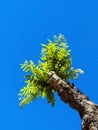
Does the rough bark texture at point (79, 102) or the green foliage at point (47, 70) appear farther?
the green foliage at point (47, 70)

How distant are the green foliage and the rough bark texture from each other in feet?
4.80

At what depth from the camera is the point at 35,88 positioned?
16047mm

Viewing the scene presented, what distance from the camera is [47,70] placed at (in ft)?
53.0

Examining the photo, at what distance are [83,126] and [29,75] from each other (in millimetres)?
5162

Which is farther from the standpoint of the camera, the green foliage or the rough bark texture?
the green foliage

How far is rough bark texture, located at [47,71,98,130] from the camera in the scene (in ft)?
38.1

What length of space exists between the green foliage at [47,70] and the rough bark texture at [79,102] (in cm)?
146

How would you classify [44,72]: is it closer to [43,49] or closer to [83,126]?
[43,49]

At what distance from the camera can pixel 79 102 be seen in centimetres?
1264

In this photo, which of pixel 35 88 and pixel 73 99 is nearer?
pixel 73 99

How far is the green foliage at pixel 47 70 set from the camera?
15.9 m

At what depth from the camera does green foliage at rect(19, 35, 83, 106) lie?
15.9 meters

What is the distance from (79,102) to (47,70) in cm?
384

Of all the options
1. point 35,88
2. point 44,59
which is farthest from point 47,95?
point 44,59
